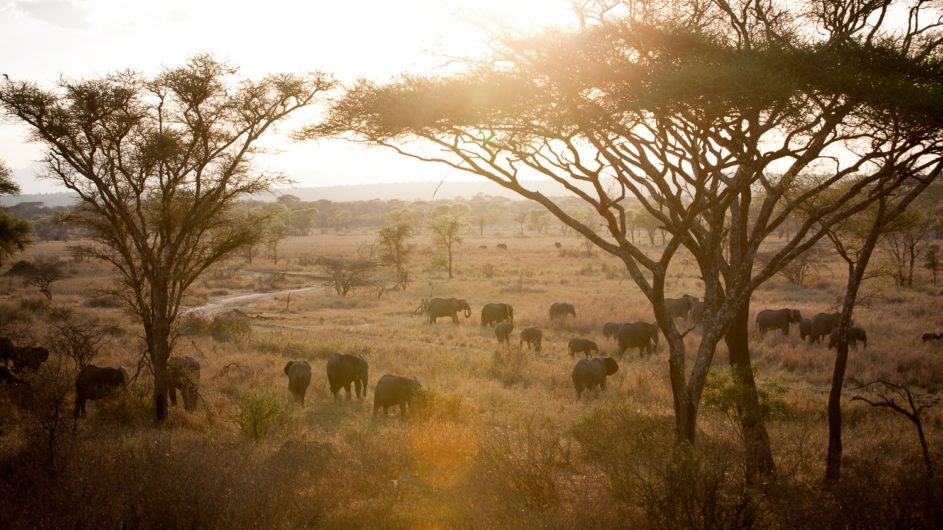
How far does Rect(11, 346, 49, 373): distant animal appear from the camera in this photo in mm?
14139

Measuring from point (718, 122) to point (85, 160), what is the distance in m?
11.2

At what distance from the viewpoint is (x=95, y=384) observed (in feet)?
38.4

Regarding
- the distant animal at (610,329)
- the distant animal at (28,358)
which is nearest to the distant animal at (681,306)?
the distant animal at (610,329)

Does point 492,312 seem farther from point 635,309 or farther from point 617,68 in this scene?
point 617,68

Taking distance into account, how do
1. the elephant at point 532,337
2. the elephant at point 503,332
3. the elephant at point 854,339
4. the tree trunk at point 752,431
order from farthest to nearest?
the elephant at point 503,332, the elephant at point 532,337, the elephant at point 854,339, the tree trunk at point 752,431

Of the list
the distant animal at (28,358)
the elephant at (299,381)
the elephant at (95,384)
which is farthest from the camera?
the distant animal at (28,358)

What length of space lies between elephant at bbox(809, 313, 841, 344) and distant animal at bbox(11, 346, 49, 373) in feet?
79.0

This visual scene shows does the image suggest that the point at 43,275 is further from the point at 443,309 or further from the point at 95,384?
the point at 95,384

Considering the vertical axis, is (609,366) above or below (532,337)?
above

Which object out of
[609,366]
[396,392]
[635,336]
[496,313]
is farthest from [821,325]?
[396,392]

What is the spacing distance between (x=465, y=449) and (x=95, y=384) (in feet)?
27.0

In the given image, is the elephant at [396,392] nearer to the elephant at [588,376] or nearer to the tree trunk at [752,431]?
the elephant at [588,376]

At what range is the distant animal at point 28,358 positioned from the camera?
46.4 ft

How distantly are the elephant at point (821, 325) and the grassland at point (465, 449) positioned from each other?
73 cm
